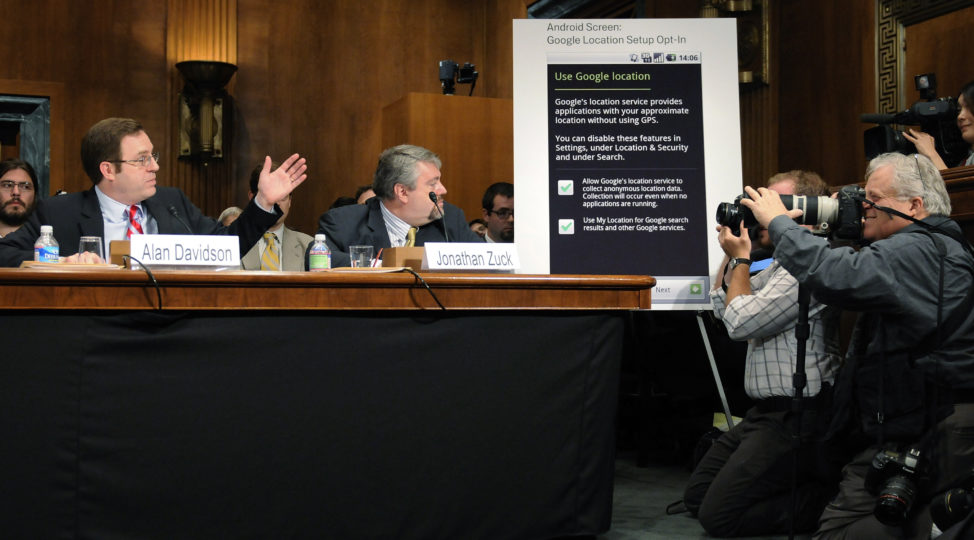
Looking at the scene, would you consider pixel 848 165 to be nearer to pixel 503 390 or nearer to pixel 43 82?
pixel 503 390

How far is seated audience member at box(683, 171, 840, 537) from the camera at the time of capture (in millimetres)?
3041

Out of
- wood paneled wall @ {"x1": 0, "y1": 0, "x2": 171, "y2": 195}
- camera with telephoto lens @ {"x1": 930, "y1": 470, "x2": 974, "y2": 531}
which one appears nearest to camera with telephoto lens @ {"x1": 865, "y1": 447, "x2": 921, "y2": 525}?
camera with telephoto lens @ {"x1": 930, "y1": 470, "x2": 974, "y2": 531}

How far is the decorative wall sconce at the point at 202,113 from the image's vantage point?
261 inches

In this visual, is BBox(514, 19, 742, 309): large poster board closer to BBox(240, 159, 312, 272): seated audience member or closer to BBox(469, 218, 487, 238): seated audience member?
BBox(240, 159, 312, 272): seated audience member

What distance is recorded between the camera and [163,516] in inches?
88.0

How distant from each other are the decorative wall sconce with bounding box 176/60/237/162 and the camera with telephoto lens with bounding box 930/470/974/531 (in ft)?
18.0

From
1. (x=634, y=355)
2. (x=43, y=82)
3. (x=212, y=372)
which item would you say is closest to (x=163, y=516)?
(x=212, y=372)

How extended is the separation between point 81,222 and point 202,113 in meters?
3.89

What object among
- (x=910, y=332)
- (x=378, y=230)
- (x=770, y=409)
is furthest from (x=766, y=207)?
(x=378, y=230)

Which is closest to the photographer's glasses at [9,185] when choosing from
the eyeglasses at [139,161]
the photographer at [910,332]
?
the eyeglasses at [139,161]

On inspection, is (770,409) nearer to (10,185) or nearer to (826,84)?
(826,84)

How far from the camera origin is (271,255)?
171 inches

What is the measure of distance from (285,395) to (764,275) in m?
1.78

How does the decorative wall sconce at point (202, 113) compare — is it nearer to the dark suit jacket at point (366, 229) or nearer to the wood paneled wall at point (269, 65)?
the wood paneled wall at point (269, 65)
